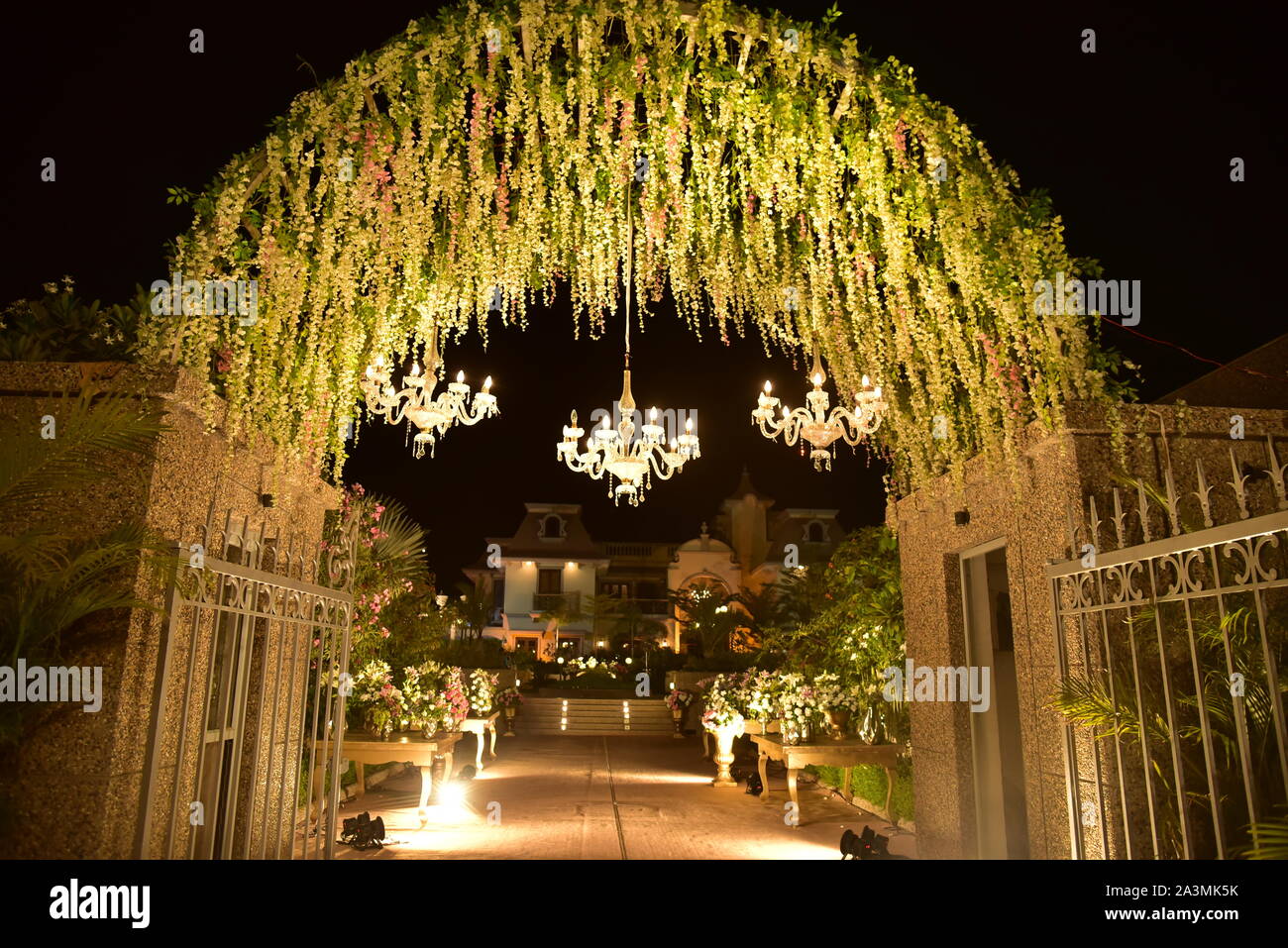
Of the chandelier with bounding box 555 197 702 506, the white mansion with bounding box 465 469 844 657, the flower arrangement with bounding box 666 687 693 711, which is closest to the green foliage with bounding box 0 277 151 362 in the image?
the chandelier with bounding box 555 197 702 506

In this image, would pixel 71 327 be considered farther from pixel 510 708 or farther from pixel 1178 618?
pixel 510 708

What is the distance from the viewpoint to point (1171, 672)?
3.03 m

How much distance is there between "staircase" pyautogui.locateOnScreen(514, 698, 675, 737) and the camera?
16953mm

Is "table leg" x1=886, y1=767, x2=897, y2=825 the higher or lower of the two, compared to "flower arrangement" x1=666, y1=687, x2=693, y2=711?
lower

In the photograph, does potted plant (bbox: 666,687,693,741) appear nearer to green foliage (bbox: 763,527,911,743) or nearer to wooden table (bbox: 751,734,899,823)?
green foliage (bbox: 763,527,911,743)

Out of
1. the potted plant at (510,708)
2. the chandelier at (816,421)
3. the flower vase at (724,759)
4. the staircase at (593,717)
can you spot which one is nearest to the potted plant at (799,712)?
the flower vase at (724,759)

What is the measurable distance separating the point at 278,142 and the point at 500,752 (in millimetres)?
10395

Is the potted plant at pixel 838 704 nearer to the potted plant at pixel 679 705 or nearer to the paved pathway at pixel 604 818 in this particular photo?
the paved pathway at pixel 604 818

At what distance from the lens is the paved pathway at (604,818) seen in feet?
18.9

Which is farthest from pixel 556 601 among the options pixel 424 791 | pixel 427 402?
pixel 427 402

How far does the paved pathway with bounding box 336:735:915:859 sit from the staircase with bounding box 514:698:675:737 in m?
6.03
